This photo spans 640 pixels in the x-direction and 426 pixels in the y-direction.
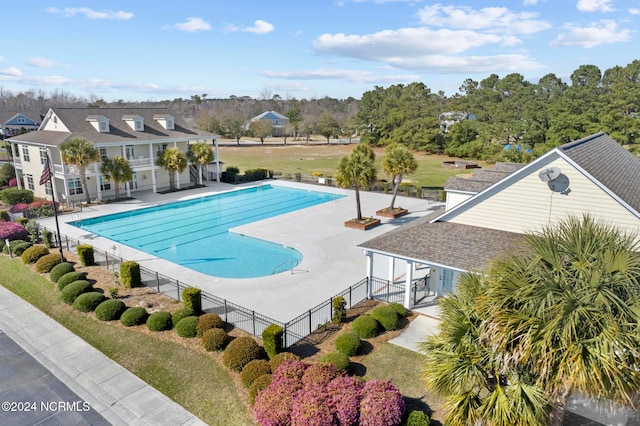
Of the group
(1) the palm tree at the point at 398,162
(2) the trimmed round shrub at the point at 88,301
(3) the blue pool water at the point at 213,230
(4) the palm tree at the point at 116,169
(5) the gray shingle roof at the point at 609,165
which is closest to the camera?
(5) the gray shingle roof at the point at 609,165

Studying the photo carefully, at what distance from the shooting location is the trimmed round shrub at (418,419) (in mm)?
10284

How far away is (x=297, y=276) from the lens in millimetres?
21516

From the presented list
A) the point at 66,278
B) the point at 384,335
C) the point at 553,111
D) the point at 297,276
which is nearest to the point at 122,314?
the point at 66,278

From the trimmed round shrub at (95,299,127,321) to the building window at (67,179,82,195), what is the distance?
77.6 feet

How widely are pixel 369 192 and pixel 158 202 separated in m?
19.7

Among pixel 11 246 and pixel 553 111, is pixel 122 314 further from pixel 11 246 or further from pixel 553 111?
pixel 553 111

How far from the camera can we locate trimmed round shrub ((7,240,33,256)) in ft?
78.5

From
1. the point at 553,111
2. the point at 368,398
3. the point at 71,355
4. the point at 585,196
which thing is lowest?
the point at 71,355

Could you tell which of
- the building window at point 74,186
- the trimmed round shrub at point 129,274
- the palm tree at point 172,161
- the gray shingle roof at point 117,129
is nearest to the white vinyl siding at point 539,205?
the trimmed round shrub at point 129,274

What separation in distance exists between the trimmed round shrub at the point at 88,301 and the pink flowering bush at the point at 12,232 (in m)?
11.4

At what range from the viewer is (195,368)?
45.0ft

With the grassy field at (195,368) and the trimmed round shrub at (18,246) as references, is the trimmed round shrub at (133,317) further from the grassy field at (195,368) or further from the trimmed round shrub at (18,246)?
the trimmed round shrub at (18,246)

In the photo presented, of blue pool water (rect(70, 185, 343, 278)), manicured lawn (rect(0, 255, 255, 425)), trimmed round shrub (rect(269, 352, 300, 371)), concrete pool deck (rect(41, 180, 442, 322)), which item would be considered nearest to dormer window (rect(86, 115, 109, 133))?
concrete pool deck (rect(41, 180, 442, 322))

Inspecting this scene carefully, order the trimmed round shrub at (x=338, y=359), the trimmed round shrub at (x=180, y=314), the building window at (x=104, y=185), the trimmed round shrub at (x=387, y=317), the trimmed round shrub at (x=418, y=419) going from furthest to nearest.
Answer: the building window at (x=104, y=185) < the trimmed round shrub at (x=180, y=314) < the trimmed round shrub at (x=387, y=317) < the trimmed round shrub at (x=338, y=359) < the trimmed round shrub at (x=418, y=419)
